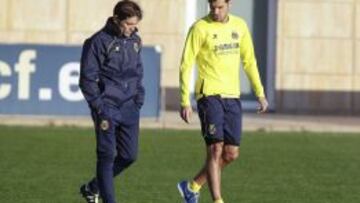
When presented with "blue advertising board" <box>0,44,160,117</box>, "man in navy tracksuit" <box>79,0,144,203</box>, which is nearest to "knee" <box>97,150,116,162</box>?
"man in navy tracksuit" <box>79,0,144,203</box>

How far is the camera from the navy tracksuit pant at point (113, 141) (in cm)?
1028

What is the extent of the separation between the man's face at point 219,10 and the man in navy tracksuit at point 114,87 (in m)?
0.76

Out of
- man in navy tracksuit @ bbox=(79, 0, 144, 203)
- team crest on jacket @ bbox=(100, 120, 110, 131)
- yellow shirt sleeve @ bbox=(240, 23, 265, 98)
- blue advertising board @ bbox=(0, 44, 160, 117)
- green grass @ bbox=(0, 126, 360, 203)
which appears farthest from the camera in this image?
blue advertising board @ bbox=(0, 44, 160, 117)

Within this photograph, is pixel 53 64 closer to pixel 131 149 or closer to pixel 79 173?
pixel 79 173

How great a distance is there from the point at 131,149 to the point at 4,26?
14.8m

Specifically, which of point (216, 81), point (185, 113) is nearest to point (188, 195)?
point (185, 113)

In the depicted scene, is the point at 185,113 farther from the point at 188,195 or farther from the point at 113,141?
the point at 188,195

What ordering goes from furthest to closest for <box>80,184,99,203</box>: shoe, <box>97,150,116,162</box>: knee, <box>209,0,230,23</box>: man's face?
1. <box>80,184,99,203</box>: shoe
2. <box>209,0,230,23</box>: man's face
3. <box>97,150,116,162</box>: knee

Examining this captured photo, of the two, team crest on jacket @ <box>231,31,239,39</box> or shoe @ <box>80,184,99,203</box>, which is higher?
team crest on jacket @ <box>231,31,239,39</box>

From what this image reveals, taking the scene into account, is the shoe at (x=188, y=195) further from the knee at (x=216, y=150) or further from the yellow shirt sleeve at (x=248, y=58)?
the yellow shirt sleeve at (x=248, y=58)

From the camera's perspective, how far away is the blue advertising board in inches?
806

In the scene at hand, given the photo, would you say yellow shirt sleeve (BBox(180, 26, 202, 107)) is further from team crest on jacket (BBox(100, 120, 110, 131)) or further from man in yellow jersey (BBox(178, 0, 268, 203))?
team crest on jacket (BBox(100, 120, 110, 131))

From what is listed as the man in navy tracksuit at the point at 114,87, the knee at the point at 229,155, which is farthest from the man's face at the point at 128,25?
the knee at the point at 229,155

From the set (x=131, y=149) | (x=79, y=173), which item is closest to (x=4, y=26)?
(x=79, y=173)
